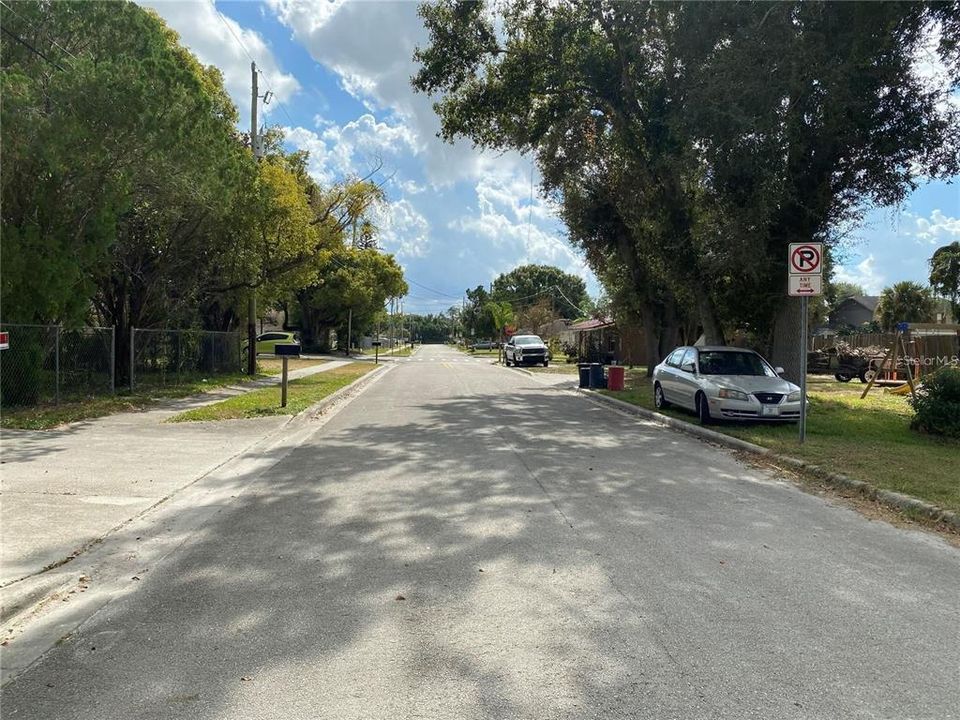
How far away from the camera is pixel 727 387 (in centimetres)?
1265

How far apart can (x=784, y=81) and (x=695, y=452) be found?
26.6 feet

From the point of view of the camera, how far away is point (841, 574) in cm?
514

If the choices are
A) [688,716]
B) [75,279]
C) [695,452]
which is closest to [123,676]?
[688,716]

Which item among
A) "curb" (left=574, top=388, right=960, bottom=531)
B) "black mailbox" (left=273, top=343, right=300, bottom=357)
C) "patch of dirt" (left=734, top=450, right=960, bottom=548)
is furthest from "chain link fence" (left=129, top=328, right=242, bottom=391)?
"patch of dirt" (left=734, top=450, right=960, bottom=548)

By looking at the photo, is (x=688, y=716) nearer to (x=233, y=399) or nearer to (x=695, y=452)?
(x=695, y=452)

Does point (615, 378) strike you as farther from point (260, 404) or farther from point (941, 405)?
point (260, 404)

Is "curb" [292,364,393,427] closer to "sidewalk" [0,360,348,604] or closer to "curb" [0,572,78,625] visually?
"sidewalk" [0,360,348,604]

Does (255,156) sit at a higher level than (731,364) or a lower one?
higher

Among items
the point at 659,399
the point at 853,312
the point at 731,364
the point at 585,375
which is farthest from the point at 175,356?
the point at 853,312

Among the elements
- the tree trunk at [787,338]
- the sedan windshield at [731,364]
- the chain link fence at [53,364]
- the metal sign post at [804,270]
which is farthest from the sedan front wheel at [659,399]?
the chain link fence at [53,364]

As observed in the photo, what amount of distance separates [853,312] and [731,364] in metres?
74.9

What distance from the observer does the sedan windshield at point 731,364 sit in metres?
13.8

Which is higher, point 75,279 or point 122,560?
point 75,279

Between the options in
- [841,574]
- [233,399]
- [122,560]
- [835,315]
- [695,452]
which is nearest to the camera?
[841,574]
